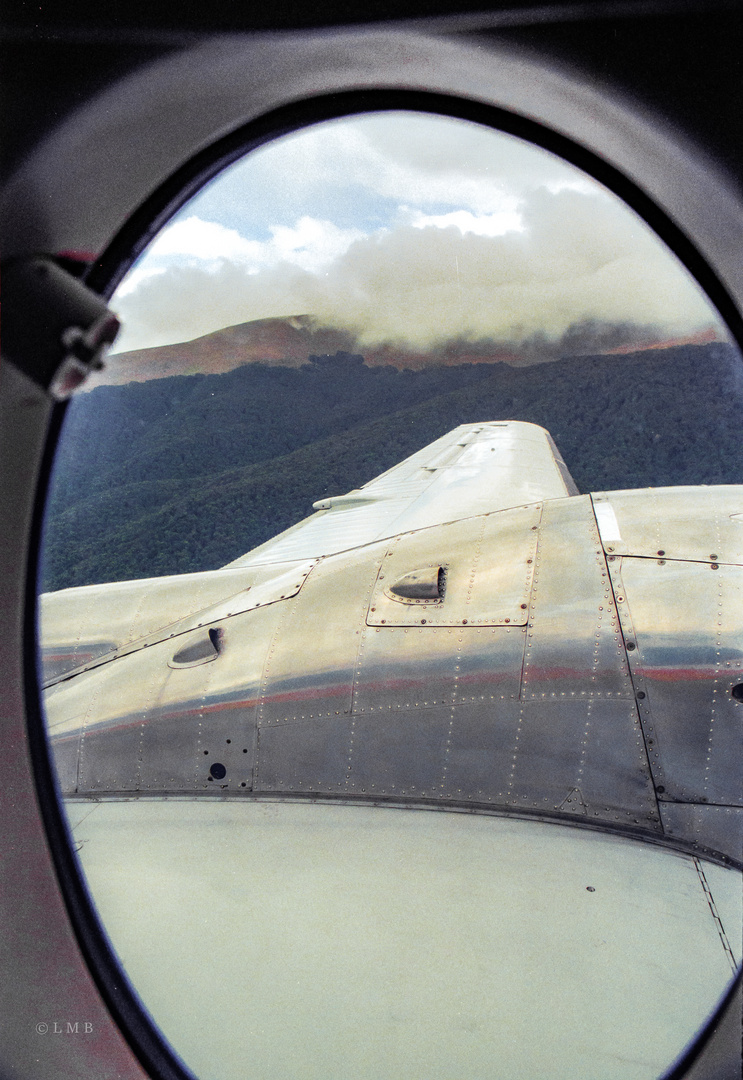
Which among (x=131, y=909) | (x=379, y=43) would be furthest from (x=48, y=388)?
→ (x=131, y=909)

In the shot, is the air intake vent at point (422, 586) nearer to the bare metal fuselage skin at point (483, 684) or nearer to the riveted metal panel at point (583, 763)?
the bare metal fuselage skin at point (483, 684)

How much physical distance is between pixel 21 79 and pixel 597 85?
850 millimetres

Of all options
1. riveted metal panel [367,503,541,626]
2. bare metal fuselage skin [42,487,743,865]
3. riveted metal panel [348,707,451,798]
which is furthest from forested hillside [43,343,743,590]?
riveted metal panel [348,707,451,798]

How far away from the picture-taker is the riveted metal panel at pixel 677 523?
3.10 metres

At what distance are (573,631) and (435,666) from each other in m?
0.64

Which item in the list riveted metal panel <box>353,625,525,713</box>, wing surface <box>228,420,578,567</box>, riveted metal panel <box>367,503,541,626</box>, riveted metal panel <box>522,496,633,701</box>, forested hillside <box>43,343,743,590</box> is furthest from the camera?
wing surface <box>228,420,578,567</box>

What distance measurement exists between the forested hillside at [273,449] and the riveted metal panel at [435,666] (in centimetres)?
186

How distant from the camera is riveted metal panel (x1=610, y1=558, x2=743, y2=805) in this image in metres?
2.77

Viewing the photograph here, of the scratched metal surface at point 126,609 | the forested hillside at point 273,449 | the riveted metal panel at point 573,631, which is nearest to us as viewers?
the riveted metal panel at point 573,631

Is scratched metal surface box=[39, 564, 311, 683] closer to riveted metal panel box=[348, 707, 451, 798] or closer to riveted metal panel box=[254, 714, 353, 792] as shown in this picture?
riveted metal panel box=[254, 714, 353, 792]

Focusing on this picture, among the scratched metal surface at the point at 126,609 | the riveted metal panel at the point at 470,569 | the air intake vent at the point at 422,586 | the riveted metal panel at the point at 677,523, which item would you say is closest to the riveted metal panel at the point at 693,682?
the riveted metal panel at the point at 677,523

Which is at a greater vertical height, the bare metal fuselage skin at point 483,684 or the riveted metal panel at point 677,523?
the riveted metal panel at point 677,523

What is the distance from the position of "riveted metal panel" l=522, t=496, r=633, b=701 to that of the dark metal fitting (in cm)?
244

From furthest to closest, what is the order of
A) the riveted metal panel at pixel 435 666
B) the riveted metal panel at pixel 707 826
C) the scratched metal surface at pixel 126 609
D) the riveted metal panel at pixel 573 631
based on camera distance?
the scratched metal surface at pixel 126 609
the riveted metal panel at pixel 435 666
the riveted metal panel at pixel 573 631
the riveted metal panel at pixel 707 826
